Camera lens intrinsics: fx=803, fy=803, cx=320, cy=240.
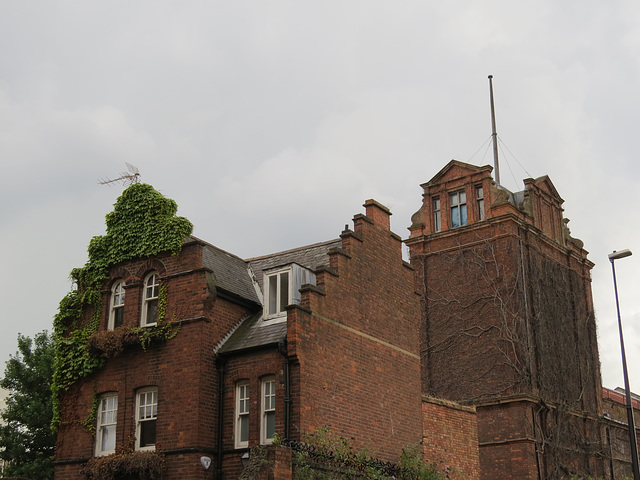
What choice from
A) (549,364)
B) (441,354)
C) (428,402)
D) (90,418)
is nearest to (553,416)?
(549,364)

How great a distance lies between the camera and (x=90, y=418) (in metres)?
22.2

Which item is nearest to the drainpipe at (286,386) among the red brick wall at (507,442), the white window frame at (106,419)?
the white window frame at (106,419)

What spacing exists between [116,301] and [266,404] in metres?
6.00

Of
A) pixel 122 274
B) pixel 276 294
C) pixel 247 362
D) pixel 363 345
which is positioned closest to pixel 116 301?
pixel 122 274

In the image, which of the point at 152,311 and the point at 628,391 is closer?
the point at 628,391

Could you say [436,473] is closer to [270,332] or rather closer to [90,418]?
[270,332]

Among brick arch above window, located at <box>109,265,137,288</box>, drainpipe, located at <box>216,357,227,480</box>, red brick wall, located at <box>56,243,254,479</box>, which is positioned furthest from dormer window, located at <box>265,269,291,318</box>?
brick arch above window, located at <box>109,265,137,288</box>

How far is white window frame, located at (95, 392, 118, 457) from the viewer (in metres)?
21.9

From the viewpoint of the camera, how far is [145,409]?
2161cm

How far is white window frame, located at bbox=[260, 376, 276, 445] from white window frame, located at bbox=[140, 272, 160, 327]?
386 cm

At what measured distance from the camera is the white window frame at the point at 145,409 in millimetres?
21312

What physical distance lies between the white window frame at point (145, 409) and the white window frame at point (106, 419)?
2.59 ft

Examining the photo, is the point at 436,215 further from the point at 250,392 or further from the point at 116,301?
the point at 250,392

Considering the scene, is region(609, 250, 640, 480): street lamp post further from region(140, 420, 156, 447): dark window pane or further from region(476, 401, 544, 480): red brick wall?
region(140, 420, 156, 447): dark window pane
